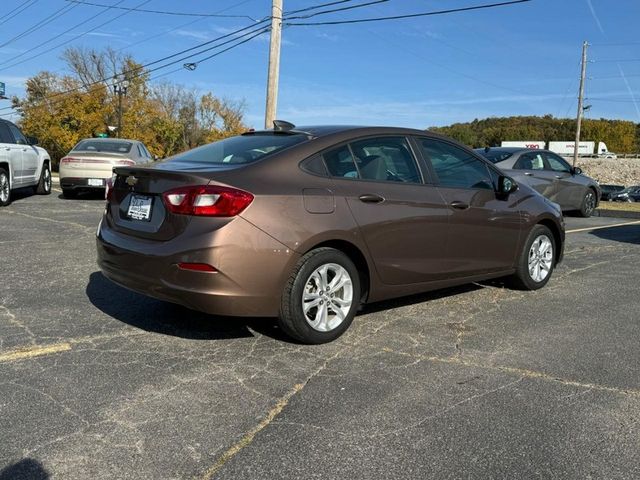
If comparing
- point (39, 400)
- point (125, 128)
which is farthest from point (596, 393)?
point (125, 128)

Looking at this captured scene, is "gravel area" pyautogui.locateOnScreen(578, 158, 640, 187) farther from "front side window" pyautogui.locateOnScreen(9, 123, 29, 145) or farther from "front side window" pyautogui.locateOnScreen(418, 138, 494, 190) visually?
"front side window" pyautogui.locateOnScreen(418, 138, 494, 190)

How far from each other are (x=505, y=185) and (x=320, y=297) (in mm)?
2458

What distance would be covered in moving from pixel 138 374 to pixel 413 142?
2863 millimetres

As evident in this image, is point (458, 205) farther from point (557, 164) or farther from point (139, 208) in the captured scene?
point (557, 164)

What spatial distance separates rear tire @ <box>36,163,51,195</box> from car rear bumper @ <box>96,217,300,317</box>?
11.5 metres

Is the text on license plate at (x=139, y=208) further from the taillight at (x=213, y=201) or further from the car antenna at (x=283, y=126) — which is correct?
the car antenna at (x=283, y=126)

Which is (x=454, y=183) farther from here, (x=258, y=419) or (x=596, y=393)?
(x=258, y=419)

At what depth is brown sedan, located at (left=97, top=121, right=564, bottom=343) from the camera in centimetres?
372

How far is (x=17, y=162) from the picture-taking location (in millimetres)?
12031

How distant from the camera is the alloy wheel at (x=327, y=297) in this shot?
4.08 metres

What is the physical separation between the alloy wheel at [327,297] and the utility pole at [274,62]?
13201mm

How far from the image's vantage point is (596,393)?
136 inches

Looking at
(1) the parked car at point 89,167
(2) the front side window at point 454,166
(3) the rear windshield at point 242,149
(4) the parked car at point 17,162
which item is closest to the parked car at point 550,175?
(2) the front side window at point 454,166

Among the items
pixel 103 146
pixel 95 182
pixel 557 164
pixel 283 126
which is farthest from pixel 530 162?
pixel 103 146
